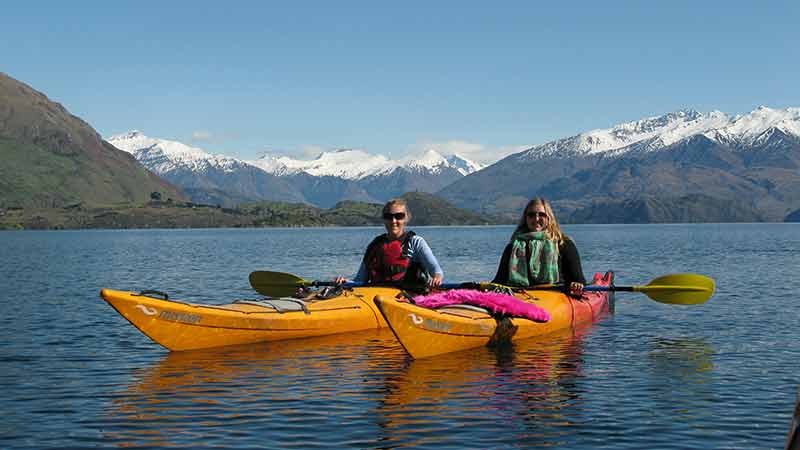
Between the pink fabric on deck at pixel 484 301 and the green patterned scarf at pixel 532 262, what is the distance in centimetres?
169

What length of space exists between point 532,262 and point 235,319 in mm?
7395

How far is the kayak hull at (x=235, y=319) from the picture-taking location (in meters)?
18.4

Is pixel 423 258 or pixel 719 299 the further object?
pixel 719 299

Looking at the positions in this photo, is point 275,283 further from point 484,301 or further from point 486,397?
point 486,397

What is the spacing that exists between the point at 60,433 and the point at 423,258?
9766 millimetres

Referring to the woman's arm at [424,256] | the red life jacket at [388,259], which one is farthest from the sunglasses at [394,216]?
the red life jacket at [388,259]

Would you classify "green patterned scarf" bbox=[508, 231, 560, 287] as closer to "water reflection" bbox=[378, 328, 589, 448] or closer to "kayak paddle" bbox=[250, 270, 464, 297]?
"water reflection" bbox=[378, 328, 589, 448]

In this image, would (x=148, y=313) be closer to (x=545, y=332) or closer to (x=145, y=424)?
(x=145, y=424)

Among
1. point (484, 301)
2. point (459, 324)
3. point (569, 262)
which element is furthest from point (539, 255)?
point (459, 324)

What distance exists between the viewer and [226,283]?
46.0 metres

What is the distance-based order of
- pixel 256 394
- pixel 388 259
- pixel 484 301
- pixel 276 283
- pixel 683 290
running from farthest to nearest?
1. pixel 276 283
2. pixel 683 290
3. pixel 388 259
4. pixel 484 301
5. pixel 256 394

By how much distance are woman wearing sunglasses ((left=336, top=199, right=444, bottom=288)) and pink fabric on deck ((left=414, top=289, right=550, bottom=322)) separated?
666mm

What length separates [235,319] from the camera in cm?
1959

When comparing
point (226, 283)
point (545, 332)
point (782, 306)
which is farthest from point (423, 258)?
point (226, 283)
